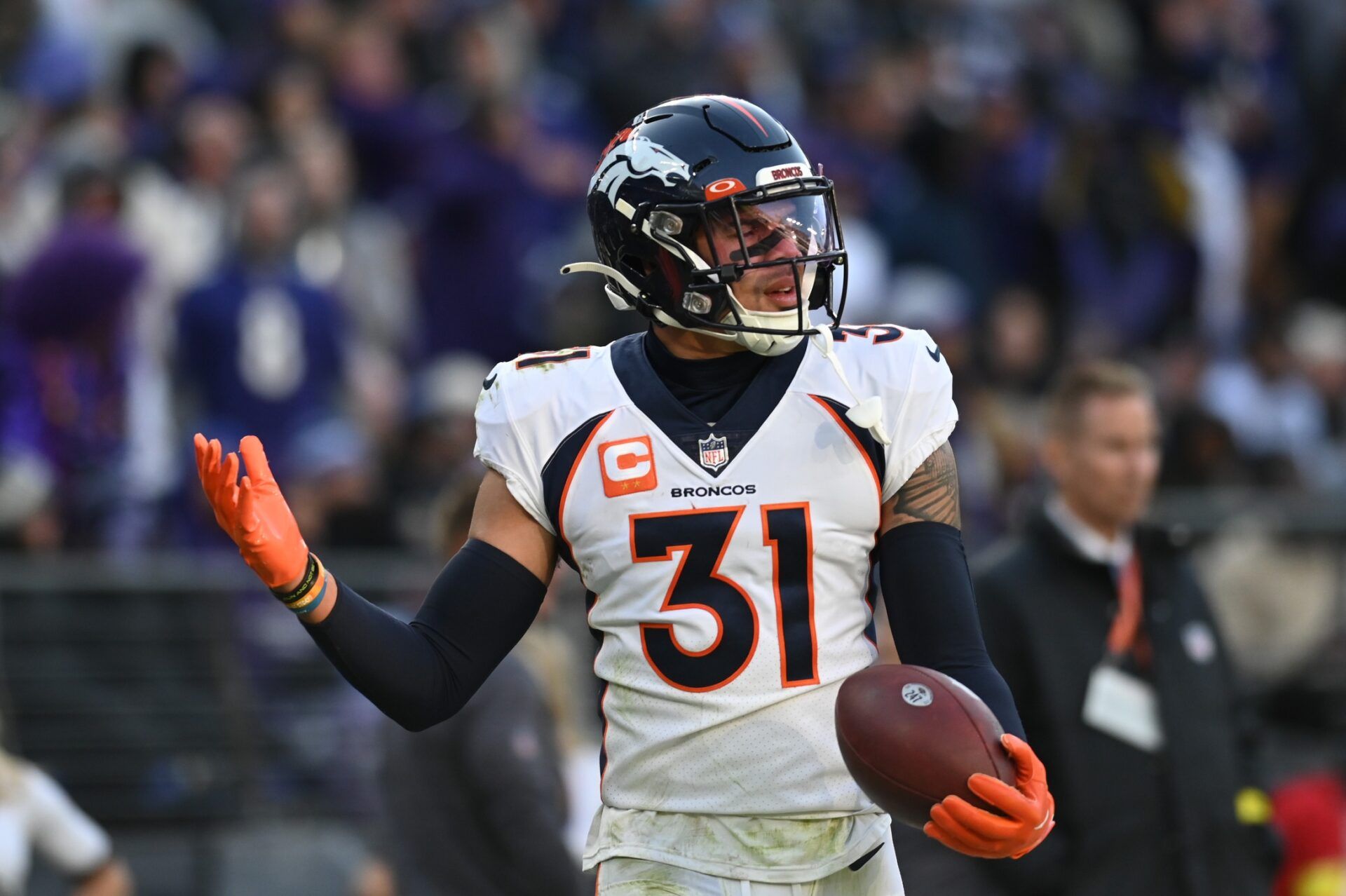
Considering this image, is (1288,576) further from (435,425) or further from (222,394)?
(222,394)

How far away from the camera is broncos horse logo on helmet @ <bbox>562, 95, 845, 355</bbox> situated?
11.1ft

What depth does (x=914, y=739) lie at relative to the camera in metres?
3.00

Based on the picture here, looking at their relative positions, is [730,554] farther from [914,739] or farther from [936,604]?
[914,739]

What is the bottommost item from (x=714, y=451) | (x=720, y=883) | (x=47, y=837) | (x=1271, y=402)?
(x=1271, y=402)

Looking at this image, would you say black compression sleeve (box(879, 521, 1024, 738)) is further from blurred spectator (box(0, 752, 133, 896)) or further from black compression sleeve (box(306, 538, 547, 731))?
blurred spectator (box(0, 752, 133, 896))

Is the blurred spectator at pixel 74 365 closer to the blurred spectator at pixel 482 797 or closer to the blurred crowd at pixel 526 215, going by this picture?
the blurred crowd at pixel 526 215

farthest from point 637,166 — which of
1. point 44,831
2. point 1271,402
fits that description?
point 1271,402

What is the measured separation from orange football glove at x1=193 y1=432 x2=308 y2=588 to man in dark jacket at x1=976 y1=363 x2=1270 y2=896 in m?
2.48

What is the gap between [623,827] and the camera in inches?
132

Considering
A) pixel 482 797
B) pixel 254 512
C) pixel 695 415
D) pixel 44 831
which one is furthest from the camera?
pixel 44 831

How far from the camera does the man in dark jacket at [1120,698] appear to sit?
202 inches

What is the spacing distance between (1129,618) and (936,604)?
2183 mm

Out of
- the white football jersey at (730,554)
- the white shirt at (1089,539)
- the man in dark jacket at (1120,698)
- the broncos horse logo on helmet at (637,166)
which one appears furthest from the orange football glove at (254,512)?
the white shirt at (1089,539)

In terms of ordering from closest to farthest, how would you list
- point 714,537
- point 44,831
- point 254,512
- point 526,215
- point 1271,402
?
point 254,512 → point 714,537 → point 44,831 → point 526,215 → point 1271,402
